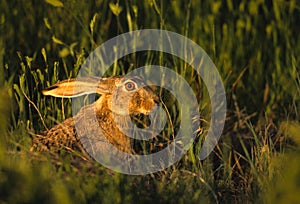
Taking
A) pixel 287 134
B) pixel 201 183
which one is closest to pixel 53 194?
pixel 201 183

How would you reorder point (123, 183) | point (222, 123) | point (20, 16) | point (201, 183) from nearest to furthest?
point (123, 183)
point (201, 183)
point (222, 123)
point (20, 16)

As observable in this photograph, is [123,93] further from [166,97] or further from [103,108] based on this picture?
[166,97]

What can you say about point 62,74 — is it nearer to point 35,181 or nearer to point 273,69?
point 273,69

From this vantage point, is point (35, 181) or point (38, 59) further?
point (38, 59)

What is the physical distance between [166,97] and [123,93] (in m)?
0.47

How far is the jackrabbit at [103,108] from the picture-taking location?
4.34m

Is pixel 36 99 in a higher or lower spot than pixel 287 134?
higher

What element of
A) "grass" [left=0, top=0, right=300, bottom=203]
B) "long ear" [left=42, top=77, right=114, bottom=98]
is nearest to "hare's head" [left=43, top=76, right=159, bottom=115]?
"long ear" [left=42, top=77, right=114, bottom=98]

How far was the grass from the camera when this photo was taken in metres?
3.40

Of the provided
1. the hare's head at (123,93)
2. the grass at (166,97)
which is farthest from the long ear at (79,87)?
the grass at (166,97)

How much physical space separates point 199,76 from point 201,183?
1676mm

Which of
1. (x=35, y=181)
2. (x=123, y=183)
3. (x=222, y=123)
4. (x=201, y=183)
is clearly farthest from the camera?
(x=222, y=123)

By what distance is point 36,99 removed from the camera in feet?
15.2

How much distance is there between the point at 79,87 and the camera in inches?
177
